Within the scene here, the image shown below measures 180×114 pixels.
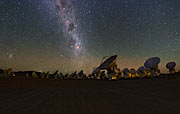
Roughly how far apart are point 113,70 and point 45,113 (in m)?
27.9

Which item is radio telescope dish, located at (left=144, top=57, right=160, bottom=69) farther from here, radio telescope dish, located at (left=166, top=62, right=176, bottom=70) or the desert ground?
the desert ground

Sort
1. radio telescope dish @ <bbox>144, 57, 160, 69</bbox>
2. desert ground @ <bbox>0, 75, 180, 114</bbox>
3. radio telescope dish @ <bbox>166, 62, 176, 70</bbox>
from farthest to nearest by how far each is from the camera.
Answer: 1. radio telescope dish @ <bbox>166, 62, 176, 70</bbox>
2. radio telescope dish @ <bbox>144, 57, 160, 69</bbox>
3. desert ground @ <bbox>0, 75, 180, 114</bbox>

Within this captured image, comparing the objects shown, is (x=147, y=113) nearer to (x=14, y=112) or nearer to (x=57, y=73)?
(x=14, y=112)

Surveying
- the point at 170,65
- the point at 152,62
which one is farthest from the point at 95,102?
the point at 170,65

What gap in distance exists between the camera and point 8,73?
4772 centimetres

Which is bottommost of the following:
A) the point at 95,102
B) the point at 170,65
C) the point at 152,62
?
the point at 95,102

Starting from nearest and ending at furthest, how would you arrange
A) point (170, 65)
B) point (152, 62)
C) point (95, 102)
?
point (95, 102) < point (152, 62) < point (170, 65)

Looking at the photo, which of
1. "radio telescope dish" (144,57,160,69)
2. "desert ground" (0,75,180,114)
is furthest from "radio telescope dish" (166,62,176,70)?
"desert ground" (0,75,180,114)

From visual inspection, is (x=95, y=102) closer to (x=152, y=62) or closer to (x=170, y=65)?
(x=152, y=62)

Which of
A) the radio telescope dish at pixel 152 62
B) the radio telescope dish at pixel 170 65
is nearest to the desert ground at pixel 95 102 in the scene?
the radio telescope dish at pixel 152 62

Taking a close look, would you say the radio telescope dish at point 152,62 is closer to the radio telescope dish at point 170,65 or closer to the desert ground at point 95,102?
the radio telescope dish at point 170,65

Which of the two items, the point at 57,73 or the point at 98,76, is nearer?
the point at 98,76

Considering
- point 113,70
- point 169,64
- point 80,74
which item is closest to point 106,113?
point 113,70

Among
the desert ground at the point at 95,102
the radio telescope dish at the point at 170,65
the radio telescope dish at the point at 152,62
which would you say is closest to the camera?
the desert ground at the point at 95,102
